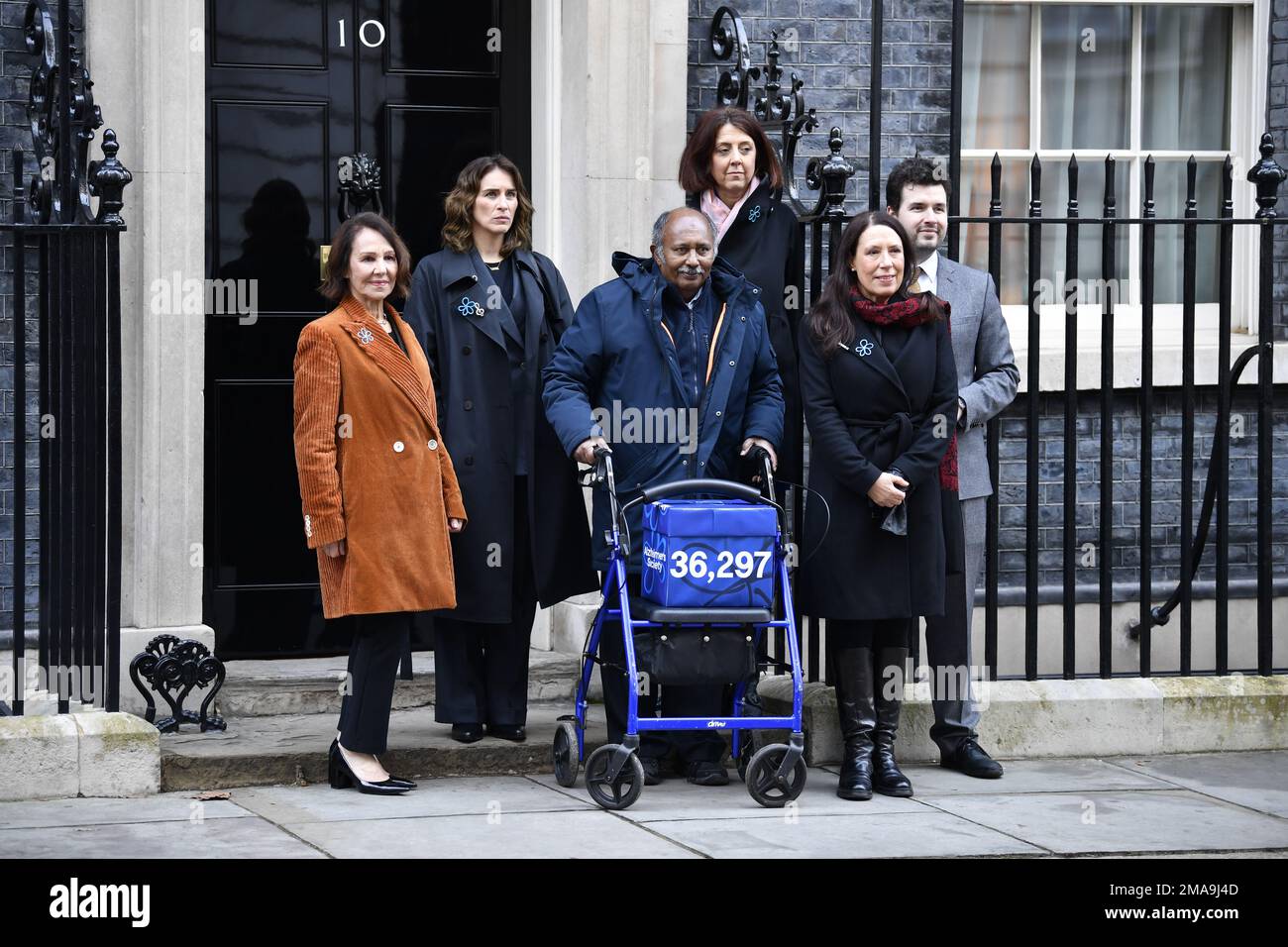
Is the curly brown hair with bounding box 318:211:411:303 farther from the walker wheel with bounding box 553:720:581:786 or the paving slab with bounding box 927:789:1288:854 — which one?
the paving slab with bounding box 927:789:1288:854

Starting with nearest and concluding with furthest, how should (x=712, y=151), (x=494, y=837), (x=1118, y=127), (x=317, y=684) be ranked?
(x=494, y=837) < (x=712, y=151) < (x=317, y=684) < (x=1118, y=127)

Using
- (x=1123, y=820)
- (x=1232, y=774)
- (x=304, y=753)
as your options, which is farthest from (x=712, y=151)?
Answer: (x=1232, y=774)

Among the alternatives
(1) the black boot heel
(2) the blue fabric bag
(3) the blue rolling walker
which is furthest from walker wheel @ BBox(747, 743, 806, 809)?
(1) the black boot heel

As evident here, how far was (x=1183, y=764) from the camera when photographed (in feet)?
24.7

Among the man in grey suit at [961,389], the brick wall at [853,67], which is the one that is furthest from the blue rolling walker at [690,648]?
the brick wall at [853,67]

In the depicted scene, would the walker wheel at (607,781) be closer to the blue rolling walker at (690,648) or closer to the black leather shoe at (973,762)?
the blue rolling walker at (690,648)

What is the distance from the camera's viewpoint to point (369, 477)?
6.65 metres

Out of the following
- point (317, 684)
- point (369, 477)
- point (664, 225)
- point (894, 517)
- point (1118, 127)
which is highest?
point (1118, 127)

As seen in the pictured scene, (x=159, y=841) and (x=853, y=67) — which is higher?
(x=853, y=67)

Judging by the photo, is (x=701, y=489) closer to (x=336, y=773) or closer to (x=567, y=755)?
(x=567, y=755)

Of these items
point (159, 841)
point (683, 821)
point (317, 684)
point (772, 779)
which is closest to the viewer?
point (159, 841)

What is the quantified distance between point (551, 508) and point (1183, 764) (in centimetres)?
259

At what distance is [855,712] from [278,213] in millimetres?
3259

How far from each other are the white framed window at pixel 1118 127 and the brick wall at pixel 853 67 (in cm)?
36
